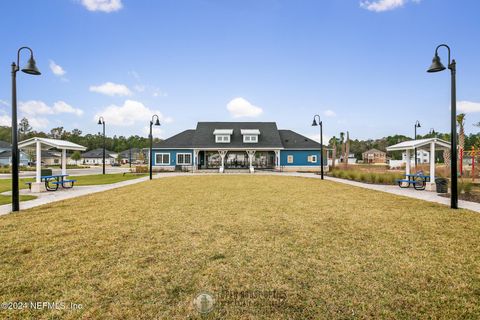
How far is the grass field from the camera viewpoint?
282 cm

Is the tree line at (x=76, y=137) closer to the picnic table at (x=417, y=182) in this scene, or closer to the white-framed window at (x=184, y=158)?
Result: the white-framed window at (x=184, y=158)

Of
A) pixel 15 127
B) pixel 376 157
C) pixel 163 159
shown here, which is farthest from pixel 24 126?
pixel 376 157

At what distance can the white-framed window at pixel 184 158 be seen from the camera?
115 ft

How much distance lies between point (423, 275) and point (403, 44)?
76.0ft

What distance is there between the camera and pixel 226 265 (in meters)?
3.97

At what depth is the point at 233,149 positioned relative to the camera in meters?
33.5

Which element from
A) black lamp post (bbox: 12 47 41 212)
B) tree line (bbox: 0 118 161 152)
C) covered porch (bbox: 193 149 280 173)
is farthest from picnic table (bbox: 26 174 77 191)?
tree line (bbox: 0 118 161 152)

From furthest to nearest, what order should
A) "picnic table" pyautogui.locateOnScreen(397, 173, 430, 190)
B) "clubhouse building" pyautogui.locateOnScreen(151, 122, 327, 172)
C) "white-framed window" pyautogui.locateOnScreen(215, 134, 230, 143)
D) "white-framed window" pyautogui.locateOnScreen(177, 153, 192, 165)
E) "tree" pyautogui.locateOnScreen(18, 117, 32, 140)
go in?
"tree" pyautogui.locateOnScreen(18, 117, 32, 140)
"white-framed window" pyautogui.locateOnScreen(215, 134, 230, 143)
"white-framed window" pyautogui.locateOnScreen(177, 153, 192, 165)
"clubhouse building" pyautogui.locateOnScreen(151, 122, 327, 172)
"picnic table" pyautogui.locateOnScreen(397, 173, 430, 190)

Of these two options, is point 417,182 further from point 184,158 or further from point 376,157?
point 376,157

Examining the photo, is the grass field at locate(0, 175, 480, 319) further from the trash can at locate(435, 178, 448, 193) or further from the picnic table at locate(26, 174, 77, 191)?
the picnic table at locate(26, 174, 77, 191)

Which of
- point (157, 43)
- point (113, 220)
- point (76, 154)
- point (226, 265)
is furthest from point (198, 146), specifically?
point (76, 154)

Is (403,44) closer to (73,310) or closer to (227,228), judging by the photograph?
(227,228)

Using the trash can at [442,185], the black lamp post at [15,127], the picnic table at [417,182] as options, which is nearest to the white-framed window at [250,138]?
the picnic table at [417,182]

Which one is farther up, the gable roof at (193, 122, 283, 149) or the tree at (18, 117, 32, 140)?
the tree at (18, 117, 32, 140)
